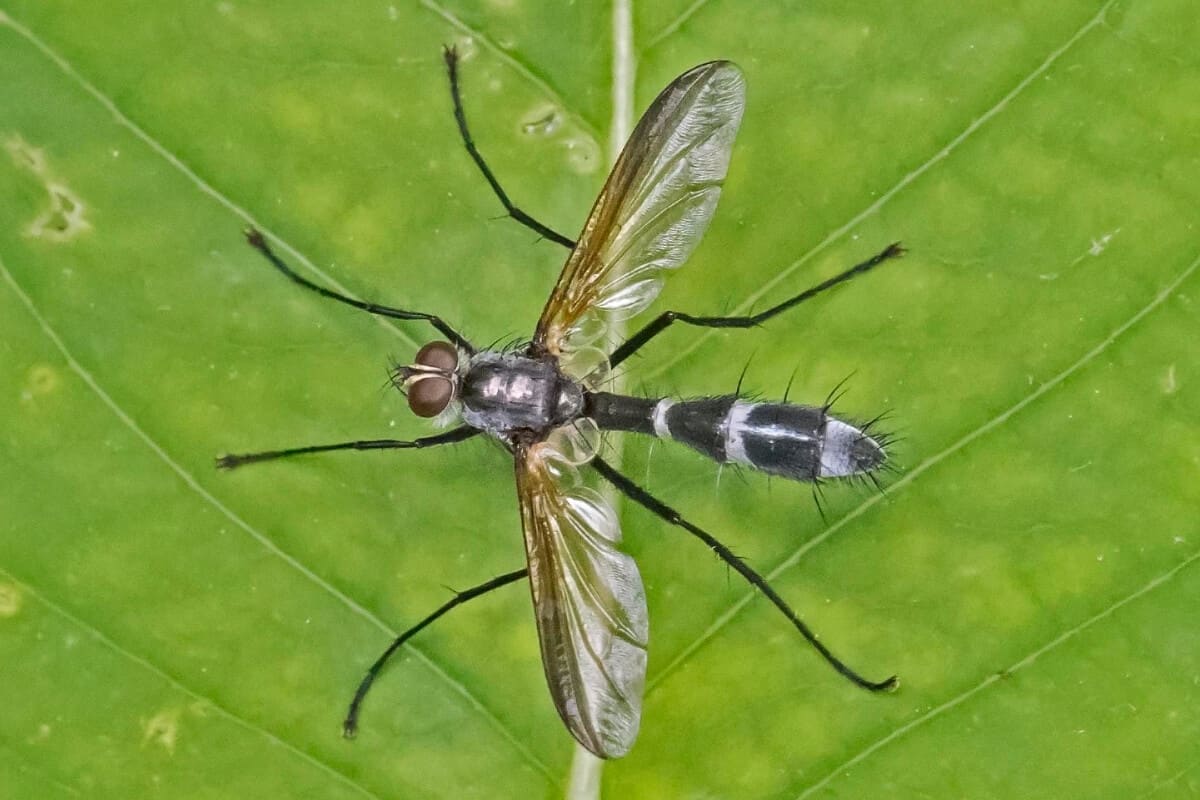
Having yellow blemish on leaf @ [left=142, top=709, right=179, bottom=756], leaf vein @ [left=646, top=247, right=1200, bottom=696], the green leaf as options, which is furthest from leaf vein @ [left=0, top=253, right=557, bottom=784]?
yellow blemish on leaf @ [left=142, top=709, right=179, bottom=756]

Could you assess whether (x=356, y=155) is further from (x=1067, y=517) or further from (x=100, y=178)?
(x=1067, y=517)

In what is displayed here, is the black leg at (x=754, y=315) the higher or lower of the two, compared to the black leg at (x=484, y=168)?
lower

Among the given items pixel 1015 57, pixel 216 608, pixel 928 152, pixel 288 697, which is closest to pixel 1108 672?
pixel 928 152

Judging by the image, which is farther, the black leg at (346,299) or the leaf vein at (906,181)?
the black leg at (346,299)

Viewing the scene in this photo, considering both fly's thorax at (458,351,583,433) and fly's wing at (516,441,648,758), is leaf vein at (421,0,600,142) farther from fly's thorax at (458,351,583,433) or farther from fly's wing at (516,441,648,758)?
fly's wing at (516,441,648,758)

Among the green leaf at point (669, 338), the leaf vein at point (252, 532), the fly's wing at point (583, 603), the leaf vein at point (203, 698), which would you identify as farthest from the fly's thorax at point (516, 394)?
the leaf vein at point (203, 698)

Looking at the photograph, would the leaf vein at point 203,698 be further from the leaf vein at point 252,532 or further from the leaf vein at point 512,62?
the leaf vein at point 512,62

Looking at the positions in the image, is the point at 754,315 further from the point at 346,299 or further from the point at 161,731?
the point at 161,731
